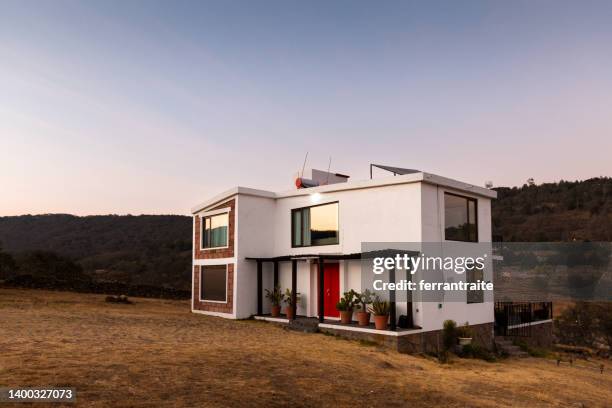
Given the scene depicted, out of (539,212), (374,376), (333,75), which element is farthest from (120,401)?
(539,212)

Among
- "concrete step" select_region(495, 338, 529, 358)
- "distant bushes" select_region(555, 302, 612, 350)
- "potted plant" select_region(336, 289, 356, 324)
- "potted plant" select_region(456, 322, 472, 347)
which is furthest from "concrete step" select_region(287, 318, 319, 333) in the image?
"distant bushes" select_region(555, 302, 612, 350)

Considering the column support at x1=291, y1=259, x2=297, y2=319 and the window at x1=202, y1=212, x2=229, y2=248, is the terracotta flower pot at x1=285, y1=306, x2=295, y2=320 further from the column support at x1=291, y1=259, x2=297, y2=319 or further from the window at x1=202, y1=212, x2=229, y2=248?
the window at x1=202, y1=212, x2=229, y2=248

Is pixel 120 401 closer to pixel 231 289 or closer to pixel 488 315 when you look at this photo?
pixel 231 289

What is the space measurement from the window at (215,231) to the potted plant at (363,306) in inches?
291

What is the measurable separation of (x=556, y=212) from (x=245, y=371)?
207ft

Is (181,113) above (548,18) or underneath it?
underneath

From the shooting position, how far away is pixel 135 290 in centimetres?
3294

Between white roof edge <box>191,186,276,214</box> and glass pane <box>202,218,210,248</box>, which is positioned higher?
white roof edge <box>191,186,276,214</box>

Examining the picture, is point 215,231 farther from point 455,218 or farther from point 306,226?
point 455,218

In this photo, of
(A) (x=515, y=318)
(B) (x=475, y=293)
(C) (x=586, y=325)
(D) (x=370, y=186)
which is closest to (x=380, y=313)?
(D) (x=370, y=186)

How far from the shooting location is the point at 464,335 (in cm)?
1739

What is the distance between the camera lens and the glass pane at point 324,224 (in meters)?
19.6

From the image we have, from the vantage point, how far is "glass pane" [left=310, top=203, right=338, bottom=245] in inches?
771

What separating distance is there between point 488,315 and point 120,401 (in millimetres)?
15792
